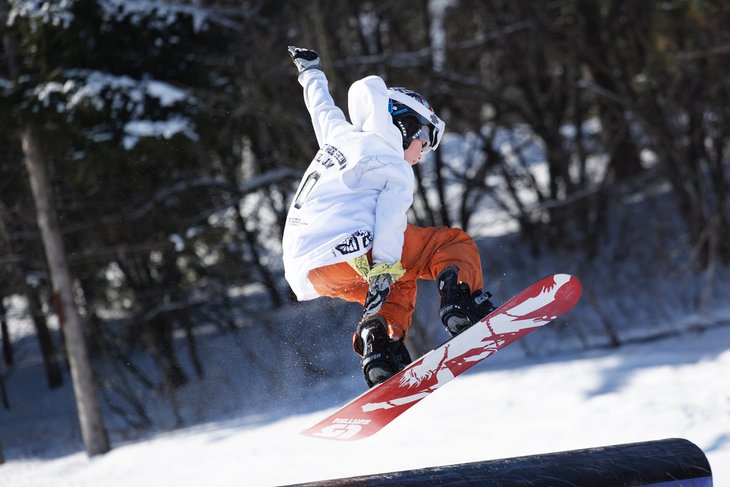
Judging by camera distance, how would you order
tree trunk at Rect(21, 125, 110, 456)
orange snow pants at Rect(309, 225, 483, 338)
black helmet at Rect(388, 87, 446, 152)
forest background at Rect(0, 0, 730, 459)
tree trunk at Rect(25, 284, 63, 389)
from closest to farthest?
black helmet at Rect(388, 87, 446, 152) → orange snow pants at Rect(309, 225, 483, 338) → forest background at Rect(0, 0, 730, 459) → tree trunk at Rect(21, 125, 110, 456) → tree trunk at Rect(25, 284, 63, 389)

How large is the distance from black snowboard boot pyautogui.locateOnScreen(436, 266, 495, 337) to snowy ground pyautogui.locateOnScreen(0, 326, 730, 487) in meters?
2.45

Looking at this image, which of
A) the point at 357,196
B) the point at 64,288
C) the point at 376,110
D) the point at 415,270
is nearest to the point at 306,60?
the point at 376,110

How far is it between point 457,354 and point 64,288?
727 cm

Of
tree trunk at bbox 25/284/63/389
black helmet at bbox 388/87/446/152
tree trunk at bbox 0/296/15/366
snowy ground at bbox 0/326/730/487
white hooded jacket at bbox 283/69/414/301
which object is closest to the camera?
white hooded jacket at bbox 283/69/414/301

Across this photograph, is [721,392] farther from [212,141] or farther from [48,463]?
[48,463]

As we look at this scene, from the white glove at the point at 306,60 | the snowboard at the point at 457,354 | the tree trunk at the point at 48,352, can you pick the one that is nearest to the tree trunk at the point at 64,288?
the tree trunk at the point at 48,352

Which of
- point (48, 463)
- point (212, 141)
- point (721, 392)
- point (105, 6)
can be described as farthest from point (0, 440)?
point (721, 392)

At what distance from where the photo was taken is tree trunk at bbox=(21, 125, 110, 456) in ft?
33.3

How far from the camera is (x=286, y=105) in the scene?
37.6ft

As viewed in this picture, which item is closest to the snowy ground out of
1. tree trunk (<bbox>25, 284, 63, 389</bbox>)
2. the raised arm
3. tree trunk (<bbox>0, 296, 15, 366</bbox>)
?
the raised arm

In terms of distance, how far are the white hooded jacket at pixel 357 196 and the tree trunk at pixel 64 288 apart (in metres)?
6.77

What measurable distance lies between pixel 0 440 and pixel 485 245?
948 centimetres

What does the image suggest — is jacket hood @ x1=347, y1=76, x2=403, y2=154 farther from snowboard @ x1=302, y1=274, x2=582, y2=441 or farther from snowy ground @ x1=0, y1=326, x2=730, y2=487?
snowy ground @ x1=0, y1=326, x2=730, y2=487

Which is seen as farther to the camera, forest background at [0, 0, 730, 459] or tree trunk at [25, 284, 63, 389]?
tree trunk at [25, 284, 63, 389]
